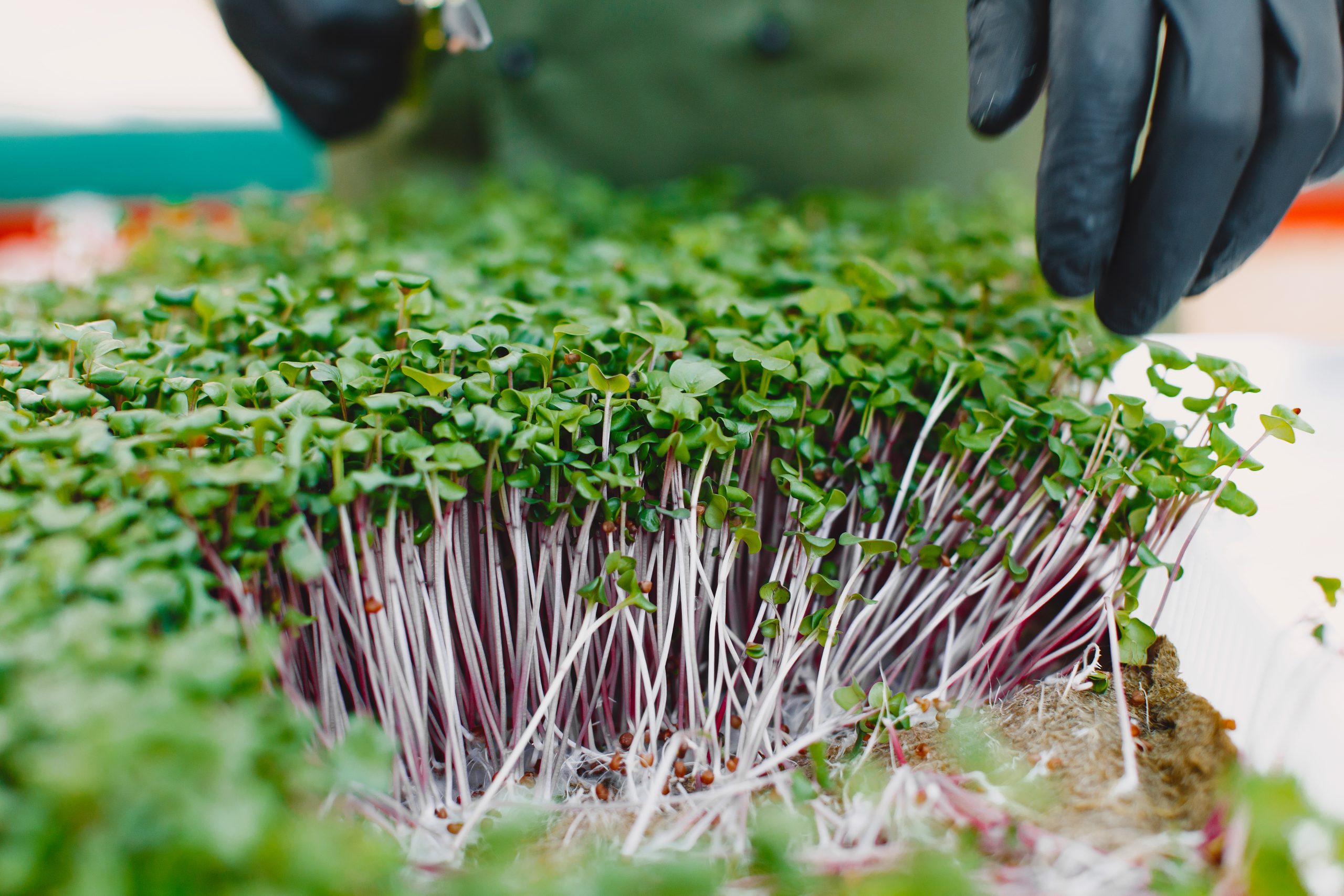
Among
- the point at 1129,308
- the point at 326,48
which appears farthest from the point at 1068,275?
the point at 326,48

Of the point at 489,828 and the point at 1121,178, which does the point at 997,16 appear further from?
the point at 489,828

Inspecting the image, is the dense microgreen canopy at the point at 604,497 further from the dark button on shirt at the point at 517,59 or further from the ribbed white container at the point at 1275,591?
the dark button on shirt at the point at 517,59

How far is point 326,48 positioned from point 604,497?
112cm

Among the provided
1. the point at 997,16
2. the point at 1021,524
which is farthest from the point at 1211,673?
the point at 997,16

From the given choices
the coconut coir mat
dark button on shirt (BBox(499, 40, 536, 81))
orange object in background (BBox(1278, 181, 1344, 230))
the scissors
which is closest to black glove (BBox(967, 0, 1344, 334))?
the coconut coir mat

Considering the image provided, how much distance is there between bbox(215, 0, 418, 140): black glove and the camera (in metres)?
1.32

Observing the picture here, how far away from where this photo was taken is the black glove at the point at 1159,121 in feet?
2.36

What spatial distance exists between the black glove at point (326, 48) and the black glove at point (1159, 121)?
41.8 inches

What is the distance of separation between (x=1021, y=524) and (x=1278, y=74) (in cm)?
49

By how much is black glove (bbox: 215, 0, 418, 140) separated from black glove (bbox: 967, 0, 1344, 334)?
3.48 feet

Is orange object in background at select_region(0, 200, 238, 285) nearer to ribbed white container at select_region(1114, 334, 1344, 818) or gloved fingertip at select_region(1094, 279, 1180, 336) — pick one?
gloved fingertip at select_region(1094, 279, 1180, 336)

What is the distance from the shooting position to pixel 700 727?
751mm

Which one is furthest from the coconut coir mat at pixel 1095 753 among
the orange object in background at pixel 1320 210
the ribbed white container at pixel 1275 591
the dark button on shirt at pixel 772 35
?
the orange object in background at pixel 1320 210

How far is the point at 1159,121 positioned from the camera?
2.42ft
